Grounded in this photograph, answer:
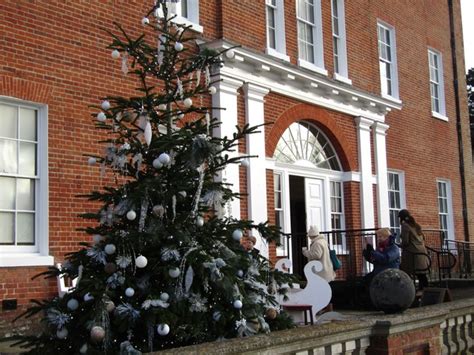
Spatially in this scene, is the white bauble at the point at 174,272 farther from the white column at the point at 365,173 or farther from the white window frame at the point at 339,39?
the white window frame at the point at 339,39

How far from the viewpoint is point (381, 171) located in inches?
639

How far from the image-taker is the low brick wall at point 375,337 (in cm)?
412

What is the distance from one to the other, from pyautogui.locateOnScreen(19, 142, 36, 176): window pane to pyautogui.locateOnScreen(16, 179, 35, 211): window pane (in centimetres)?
13

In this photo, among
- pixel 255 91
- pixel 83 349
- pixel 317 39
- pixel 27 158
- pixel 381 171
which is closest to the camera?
pixel 83 349

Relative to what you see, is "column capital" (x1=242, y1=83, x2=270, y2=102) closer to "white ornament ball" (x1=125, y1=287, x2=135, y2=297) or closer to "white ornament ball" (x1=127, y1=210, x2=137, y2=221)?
"white ornament ball" (x1=127, y1=210, x2=137, y2=221)

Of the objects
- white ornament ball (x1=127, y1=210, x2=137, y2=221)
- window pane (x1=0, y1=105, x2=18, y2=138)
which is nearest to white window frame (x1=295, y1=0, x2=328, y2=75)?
window pane (x1=0, y1=105, x2=18, y2=138)

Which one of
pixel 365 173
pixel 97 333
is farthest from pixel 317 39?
pixel 97 333

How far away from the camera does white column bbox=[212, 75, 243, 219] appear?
38.6 ft

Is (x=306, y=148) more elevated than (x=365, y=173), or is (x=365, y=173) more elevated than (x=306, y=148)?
(x=306, y=148)

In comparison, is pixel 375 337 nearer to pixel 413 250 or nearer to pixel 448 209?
pixel 413 250

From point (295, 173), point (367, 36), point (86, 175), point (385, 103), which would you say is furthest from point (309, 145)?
point (86, 175)

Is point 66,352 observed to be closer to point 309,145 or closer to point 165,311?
point 165,311

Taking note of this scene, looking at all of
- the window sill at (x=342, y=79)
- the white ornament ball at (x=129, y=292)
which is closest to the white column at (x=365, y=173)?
the window sill at (x=342, y=79)

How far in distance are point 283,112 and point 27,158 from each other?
5.85 m
